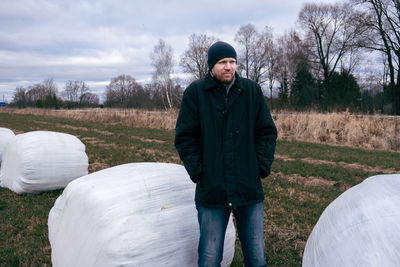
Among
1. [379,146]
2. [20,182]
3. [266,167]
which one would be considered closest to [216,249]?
[266,167]

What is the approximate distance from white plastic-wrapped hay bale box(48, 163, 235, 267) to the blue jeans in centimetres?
34

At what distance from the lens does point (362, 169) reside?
8.70 meters

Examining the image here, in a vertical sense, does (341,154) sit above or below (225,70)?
below

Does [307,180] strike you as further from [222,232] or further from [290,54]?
[290,54]

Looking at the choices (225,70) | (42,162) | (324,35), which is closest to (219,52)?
(225,70)

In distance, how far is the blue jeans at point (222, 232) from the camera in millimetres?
2451

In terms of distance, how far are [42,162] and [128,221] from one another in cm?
402

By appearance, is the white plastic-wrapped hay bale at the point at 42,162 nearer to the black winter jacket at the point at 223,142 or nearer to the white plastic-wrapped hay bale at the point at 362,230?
the black winter jacket at the point at 223,142

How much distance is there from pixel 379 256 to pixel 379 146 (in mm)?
13051

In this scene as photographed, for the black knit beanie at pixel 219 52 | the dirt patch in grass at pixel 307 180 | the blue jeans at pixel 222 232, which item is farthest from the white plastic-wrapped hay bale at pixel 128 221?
the dirt patch in grass at pixel 307 180

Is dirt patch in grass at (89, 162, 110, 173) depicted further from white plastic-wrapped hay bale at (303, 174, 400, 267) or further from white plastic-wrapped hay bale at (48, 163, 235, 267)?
white plastic-wrapped hay bale at (303, 174, 400, 267)

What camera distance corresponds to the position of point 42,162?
19.4ft

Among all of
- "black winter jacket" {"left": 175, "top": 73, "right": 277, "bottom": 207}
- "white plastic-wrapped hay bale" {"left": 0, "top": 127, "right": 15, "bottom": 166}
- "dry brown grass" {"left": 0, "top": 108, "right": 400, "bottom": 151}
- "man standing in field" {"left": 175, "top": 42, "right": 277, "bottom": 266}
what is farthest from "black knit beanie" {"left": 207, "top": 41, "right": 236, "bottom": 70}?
"dry brown grass" {"left": 0, "top": 108, "right": 400, "bottom": 151}

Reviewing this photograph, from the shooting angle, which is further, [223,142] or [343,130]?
[343,130]
